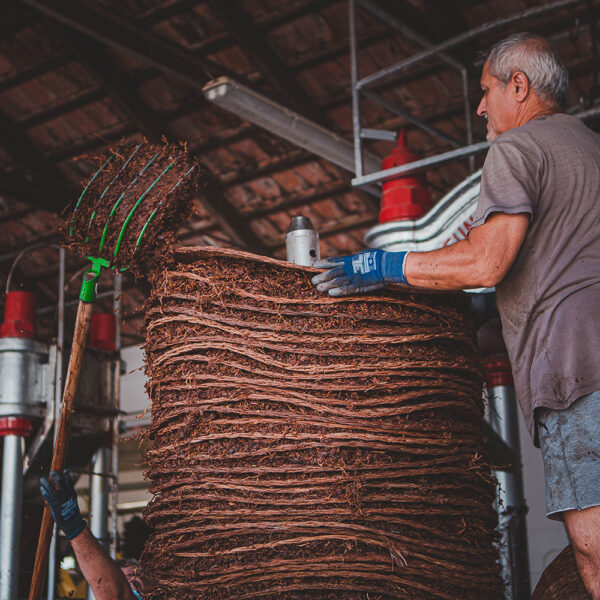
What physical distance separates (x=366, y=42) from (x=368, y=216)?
1704mm

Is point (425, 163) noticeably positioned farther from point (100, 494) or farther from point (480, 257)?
point (100, 494)

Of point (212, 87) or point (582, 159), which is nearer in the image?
point (582, 159)

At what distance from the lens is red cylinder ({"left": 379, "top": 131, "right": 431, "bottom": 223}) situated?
3.03m

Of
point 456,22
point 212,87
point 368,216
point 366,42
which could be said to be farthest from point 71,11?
point 368,216

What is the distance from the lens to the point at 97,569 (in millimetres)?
1819

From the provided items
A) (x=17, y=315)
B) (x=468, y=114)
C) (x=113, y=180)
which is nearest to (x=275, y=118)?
(x=468, y=114)

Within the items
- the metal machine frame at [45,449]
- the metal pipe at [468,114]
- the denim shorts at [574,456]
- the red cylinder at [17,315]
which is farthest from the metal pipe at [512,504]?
the red cylinder at [17,315]

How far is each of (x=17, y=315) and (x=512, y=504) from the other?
2311 millimetres

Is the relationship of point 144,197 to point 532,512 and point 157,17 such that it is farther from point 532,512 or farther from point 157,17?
point 532,512

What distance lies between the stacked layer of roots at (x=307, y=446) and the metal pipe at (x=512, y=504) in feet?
3.65

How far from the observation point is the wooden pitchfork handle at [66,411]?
1.80 m

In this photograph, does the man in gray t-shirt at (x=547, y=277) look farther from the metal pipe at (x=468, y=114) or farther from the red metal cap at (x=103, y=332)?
the red metal cap at (x=103, y=332)

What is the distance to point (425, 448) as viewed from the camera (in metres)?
1.56

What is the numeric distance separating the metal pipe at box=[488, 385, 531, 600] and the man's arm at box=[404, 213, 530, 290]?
4.06 ft
